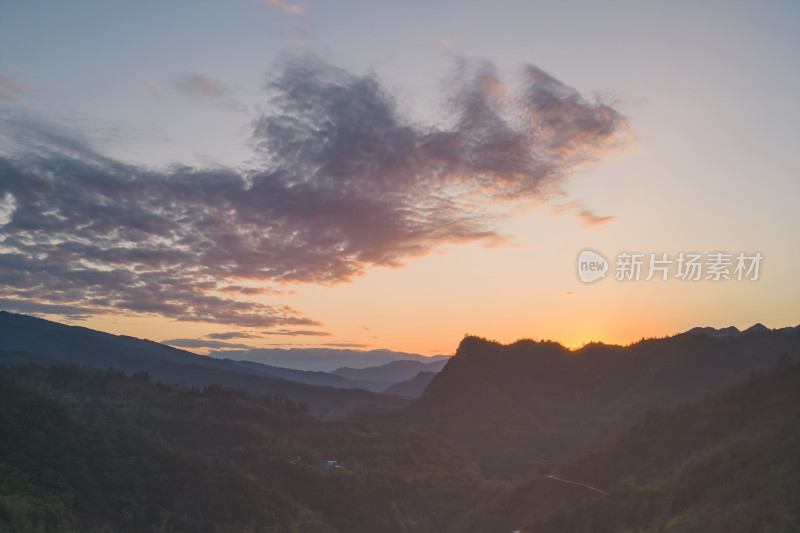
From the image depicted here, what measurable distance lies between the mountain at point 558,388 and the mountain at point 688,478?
13293 millimetres

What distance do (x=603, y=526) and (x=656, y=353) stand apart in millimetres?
59186

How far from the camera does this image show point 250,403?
6009 centimetres

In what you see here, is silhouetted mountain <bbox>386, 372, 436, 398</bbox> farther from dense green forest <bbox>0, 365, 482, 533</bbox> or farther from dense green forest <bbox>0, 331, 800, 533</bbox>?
dense green forest <bbox>0, 365, 482, 533</bbox>

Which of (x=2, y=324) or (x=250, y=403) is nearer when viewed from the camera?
(x=250, y=403)

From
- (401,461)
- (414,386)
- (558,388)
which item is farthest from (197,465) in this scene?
(414,386)

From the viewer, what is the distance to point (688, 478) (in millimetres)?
26203

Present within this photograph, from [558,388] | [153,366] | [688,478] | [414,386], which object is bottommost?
[414,386]

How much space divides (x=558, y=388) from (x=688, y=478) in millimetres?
61125

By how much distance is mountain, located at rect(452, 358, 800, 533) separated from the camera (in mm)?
21562

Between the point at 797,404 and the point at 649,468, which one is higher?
the point at 797,404

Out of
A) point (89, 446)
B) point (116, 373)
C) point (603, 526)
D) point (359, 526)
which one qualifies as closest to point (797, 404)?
point (603, 526)

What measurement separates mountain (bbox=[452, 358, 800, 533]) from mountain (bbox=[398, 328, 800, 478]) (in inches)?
523

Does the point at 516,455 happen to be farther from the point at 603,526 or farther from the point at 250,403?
the point at 603,526

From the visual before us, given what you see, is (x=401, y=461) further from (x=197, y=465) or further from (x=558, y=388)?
(x=558, y=388)
